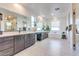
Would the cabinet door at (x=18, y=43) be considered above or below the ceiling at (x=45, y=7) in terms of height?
below

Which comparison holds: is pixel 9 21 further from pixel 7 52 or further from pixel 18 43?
pixel 7 52

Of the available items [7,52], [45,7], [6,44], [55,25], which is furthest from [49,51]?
[55,25]

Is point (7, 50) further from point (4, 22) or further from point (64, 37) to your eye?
point (64, 37)

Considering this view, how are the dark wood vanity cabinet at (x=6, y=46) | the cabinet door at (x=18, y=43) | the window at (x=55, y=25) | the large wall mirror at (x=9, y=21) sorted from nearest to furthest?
the dark wood vanity cabinet at (x=6, y=46) → the cabinet door at (x=18, y=43) → the large wall mirror at (x=9, y=21) → the window at (x=55, y=25)

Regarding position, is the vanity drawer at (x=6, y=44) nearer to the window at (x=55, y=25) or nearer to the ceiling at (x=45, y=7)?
the ceiling at (x=45, y=7)

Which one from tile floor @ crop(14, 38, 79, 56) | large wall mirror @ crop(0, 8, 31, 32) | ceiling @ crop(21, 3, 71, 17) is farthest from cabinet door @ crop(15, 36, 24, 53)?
ceiling @ crop(21, 3, 71, 17)

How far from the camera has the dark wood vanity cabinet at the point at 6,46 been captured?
3819mm

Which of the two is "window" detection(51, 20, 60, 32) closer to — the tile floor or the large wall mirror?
the tile floor

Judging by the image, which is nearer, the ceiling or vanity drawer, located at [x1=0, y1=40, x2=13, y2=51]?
vanity drawer, located at [x1=0, y1=40, x2=13, y2=51]

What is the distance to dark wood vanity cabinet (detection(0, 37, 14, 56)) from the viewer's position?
150 inches

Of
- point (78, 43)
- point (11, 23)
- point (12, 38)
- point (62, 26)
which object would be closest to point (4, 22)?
point (11, 23)

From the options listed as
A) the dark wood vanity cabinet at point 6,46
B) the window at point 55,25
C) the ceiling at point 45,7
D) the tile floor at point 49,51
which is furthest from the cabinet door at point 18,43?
the window at point 55,25

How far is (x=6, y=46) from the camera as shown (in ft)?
13.4

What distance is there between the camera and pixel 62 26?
14469 mm
